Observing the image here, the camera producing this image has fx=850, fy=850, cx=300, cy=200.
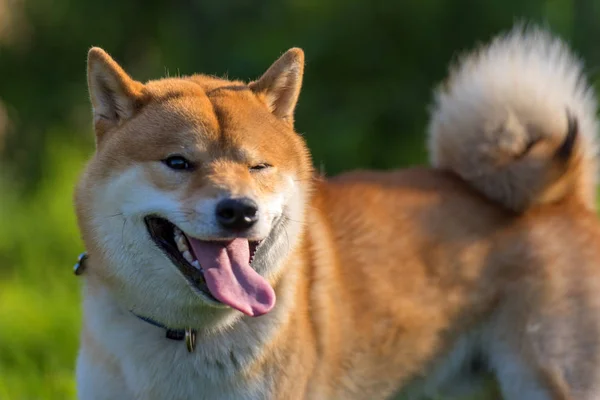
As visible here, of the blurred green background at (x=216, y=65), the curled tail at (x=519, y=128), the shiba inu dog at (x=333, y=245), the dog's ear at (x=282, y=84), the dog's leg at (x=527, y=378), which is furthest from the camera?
the blurred green background at (x=216, y=65)

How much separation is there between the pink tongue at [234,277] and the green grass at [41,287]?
1.96 meters

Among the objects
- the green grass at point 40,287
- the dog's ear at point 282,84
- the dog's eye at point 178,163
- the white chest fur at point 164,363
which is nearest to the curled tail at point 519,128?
the dog's ear at point 282,84

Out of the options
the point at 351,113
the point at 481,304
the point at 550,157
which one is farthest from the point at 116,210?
the point at 351,113

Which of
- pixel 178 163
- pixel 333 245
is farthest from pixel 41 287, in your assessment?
pixel 178 163

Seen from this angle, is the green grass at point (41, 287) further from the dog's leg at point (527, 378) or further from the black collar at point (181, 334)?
the dog's leg at point (527, 378)

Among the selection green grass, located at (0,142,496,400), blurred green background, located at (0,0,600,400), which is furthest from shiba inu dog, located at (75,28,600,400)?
blurred green background, located at (0,0,600,400)

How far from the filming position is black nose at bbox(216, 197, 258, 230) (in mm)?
2686

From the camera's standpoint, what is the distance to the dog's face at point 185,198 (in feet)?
9.00

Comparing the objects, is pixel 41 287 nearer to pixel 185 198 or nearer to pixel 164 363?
pixel 164 363

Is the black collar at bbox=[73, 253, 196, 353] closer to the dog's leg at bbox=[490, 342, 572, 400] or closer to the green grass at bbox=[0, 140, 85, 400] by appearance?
the dog's leg at bbox=[490, 342, 572, 400]

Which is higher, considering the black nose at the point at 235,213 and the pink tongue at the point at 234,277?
the black nose at the point at 235,213

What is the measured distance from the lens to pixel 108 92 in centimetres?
305

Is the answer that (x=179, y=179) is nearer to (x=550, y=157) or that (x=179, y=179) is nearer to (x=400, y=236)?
(x=400, y=236)

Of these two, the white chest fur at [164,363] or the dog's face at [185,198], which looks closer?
the dog's face at [185,198]
